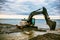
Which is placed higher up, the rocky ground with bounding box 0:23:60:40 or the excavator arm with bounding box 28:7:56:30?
the excavator arm with bounding box 28:7:56:30

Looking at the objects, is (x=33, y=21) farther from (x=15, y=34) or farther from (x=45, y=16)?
(x=15, y=34)

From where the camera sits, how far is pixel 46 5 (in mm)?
1947

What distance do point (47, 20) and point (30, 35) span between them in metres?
0.35

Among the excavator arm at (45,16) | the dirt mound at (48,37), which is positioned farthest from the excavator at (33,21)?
the dirt mound at (48,37)

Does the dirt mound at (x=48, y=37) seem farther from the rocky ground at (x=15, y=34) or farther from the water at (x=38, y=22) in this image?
the water at (x=38, y=22)

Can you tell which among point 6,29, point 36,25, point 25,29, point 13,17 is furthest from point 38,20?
point 6,29

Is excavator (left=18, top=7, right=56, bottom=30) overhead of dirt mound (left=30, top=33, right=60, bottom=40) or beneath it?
overhead

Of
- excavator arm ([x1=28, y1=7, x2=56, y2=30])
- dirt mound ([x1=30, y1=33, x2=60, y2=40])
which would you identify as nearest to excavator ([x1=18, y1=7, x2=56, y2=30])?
excavator arm ([x1=28, y1=7, x2=56, y2=30])

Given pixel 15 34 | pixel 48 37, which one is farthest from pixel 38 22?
pixel 15 34

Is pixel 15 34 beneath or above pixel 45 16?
beneath

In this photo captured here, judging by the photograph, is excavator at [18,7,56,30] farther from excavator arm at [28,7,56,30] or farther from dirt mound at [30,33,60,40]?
dirt mound at [30,33,60,40]

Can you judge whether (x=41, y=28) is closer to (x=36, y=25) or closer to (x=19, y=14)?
(x=36, y=25)

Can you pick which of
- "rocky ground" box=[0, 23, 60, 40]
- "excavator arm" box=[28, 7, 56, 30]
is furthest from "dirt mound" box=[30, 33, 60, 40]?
"excavator arm" box=[28, 7, 56, 30]

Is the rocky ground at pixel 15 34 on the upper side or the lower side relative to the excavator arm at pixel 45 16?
lower
